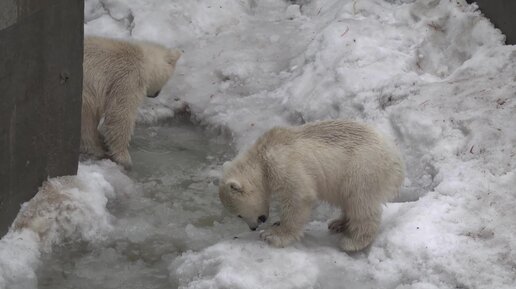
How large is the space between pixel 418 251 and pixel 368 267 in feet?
1.23

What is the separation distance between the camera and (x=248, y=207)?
6051mm

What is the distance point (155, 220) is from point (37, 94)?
1.43 metres

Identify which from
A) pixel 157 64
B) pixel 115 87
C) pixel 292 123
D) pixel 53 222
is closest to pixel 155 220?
pixel 53 222

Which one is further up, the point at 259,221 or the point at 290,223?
the point at 290,223

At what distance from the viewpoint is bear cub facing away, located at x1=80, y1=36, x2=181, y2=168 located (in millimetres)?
7320

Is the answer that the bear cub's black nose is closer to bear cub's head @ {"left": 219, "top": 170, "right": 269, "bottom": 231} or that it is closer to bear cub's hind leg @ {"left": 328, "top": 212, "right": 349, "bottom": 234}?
bear cub's head @ {"left": 219, "top": 170, "right": 269, "bottom": 231}

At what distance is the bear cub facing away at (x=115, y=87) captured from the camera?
7320 millimetres

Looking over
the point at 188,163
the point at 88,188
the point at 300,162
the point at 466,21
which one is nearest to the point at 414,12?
the point at 466,21

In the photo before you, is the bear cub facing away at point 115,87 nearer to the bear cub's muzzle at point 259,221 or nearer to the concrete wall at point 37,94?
the concrete wall at point 37,94

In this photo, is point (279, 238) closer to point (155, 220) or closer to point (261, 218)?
point (261, 218)

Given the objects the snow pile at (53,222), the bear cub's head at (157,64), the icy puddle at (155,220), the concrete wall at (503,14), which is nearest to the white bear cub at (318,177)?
the icy puddle at (155,220)

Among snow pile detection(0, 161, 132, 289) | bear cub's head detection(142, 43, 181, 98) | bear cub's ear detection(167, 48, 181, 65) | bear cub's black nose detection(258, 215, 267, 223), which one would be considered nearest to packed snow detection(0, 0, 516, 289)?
snow pile detection(0, 161, 132, 289)

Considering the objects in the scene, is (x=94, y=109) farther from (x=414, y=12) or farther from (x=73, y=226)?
(x=414, y=12)

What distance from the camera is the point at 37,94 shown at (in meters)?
6.11
